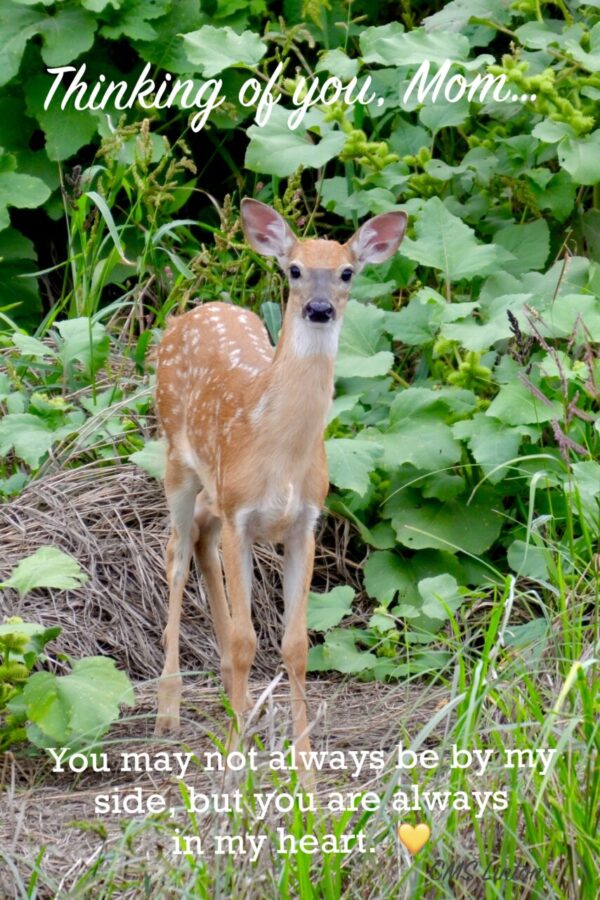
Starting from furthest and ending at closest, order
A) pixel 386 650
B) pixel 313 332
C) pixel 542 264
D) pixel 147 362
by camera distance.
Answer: pixel 147 362 < pixel 542 264 < pixel 386 650 < pixel 313 332

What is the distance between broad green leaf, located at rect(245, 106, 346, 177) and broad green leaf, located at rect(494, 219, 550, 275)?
2.37ft

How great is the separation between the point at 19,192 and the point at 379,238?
2.49 meters

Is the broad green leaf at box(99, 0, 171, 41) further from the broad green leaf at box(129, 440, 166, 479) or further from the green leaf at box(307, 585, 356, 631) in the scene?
the green leaf at box(307, 585, 356, 631)

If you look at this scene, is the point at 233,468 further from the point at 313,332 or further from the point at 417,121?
the point at 417,121

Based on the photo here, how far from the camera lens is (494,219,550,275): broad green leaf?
640 cm

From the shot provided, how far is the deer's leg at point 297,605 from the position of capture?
498cm

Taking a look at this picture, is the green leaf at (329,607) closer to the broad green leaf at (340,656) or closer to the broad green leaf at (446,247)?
the broad green leaf at (340,656)

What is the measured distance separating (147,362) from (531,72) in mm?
1847

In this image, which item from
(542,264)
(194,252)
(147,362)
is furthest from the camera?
(194,252)

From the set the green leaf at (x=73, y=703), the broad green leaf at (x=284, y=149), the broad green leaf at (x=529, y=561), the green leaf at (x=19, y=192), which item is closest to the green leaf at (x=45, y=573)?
the green leaf at (x=73, y=703)

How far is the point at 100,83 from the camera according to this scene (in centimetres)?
749

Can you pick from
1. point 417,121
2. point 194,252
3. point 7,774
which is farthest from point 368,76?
point 7,774

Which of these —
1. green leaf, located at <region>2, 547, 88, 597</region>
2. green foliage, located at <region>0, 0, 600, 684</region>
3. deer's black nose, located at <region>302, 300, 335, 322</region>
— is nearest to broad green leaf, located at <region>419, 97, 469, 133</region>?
green foliage, located at <region>0, 0, 600, 684</region>

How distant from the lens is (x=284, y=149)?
6.38 m
